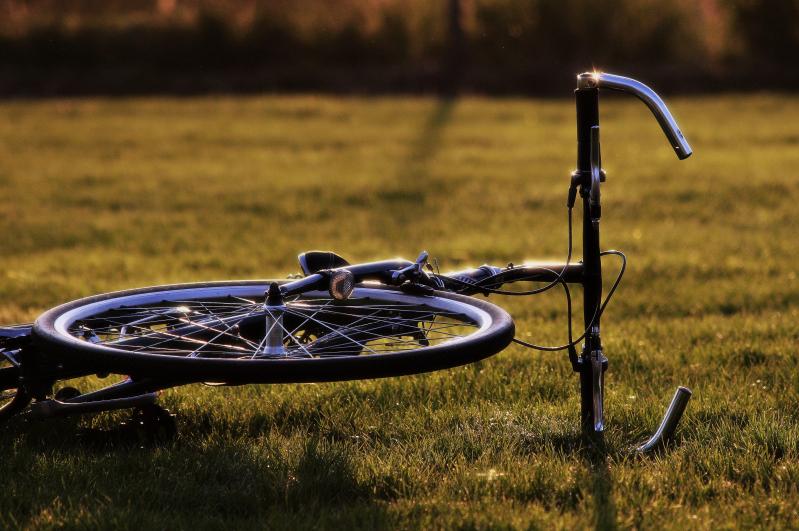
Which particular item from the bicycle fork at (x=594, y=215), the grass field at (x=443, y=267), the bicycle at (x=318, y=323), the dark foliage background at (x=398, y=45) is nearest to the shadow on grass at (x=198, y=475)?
the grass field at (x=443, y=267)

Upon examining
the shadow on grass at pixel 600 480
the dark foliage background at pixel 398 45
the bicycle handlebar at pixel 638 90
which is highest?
the dark foliage background at pixel 398 45

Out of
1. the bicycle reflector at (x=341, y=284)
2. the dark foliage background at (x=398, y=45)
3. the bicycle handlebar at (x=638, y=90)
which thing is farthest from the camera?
the dark foliage background at (x=398, y=45)

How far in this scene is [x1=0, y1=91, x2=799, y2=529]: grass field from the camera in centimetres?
383

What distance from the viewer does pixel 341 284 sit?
4.25 metres

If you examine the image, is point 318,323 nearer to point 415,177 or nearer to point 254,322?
point 254,322

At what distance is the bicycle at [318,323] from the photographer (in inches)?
154

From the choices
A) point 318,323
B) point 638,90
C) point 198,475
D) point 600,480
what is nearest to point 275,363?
point 198,475

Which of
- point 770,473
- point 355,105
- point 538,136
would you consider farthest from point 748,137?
point 770,473

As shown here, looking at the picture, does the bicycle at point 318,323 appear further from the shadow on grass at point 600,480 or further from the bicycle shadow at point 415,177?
the bicycle shadow at point 415,177

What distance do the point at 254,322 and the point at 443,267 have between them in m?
4.51

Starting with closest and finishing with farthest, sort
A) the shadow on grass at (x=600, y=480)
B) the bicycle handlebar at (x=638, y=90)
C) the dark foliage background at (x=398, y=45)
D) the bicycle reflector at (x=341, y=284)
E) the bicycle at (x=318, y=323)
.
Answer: the shadow on grass at (x=600, y=480) < the bicycle at (x=318, y=323) < the bicycle handlebar at (x=638, y=90) < the bicycle reflector at (x=341, y=284) < the dark foliage background at (x=398, y=45)

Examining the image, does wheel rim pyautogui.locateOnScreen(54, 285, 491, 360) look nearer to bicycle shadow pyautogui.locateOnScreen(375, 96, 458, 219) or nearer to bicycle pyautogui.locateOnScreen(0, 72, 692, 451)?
bicycle pyautogui.locateOnScreen(0, 72, 692, 451)

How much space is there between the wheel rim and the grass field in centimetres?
36

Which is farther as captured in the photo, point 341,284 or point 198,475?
point 341,284
